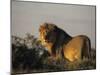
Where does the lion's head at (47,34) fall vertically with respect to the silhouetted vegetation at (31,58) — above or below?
above

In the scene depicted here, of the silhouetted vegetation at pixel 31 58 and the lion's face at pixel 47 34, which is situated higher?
the lion's face at pixel 47 34

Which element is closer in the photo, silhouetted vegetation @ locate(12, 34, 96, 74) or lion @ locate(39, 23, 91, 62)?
silhouetted vegetation @ locate(12, 34, 96, 74)

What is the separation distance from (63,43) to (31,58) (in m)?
0.47

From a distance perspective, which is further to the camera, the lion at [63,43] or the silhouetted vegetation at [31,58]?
the lion at [63,43]

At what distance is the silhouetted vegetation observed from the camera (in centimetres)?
247

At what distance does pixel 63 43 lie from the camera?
2699mm

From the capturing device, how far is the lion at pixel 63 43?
2.62 meters

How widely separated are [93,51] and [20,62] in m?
1.03

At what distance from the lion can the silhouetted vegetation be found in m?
0.08

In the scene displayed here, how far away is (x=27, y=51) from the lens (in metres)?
2.53

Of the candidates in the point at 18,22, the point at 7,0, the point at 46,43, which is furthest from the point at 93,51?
the point at 7,0

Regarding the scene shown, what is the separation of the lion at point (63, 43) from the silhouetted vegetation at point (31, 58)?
77mm

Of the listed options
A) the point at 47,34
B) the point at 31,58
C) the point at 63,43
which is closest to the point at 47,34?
the point at 47,34

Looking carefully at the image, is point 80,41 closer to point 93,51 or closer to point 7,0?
point 93,51
